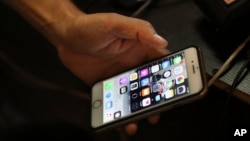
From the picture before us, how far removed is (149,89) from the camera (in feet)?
1.88

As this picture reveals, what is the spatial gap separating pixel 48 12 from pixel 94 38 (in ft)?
0.48

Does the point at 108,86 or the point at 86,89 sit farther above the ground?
the point at 108,86

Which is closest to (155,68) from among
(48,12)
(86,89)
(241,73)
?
(241,73)

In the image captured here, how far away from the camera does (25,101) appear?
1.10 meters

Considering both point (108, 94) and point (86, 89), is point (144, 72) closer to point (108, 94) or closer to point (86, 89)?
point (108, 94)

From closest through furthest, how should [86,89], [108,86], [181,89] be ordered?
[181,89]
[108,86]
[86,89]

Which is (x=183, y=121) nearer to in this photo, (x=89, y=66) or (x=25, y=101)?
(x=89, y=66)

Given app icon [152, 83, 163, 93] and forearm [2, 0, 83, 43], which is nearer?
app icon [152, 83, 163, 93]

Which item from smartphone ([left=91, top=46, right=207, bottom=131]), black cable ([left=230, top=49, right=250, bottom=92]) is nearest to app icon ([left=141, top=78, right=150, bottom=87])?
smartphone ([left=91, top=46, right=207, bottom=131])

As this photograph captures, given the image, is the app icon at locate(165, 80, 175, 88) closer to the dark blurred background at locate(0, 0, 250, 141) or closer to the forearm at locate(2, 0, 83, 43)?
the dark blurred background at locate(0, 0, 250, 141)

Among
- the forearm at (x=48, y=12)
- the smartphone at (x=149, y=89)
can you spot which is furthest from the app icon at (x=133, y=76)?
the forearm at (x=48, y=12)

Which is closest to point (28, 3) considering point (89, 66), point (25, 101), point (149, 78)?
point (89, 66)

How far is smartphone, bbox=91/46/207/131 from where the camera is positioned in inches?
20.5

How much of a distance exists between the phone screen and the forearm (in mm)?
158
